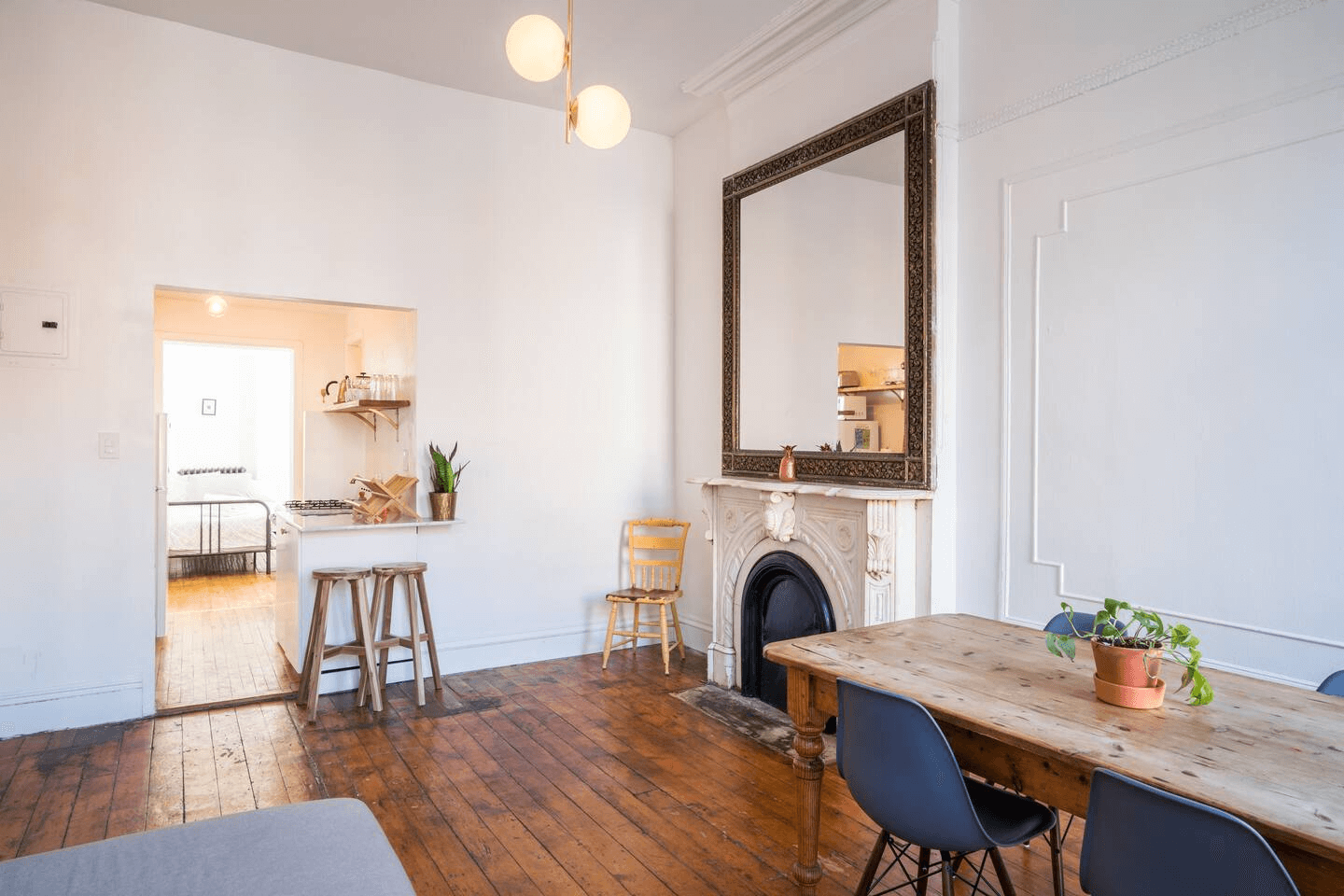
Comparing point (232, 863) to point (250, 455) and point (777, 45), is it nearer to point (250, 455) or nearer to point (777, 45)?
point (777, 45)

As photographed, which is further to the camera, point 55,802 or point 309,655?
point 309,655

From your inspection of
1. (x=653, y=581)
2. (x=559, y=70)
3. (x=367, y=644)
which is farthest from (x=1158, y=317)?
(x=367, y=644)

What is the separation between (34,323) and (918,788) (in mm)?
4387

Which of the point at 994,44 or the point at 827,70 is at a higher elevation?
the point at 827,70

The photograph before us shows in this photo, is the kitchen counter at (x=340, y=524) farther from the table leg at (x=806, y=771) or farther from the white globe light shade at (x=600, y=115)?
the table leg at (x=806, y=771)

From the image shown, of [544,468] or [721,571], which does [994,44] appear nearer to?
[721,571]

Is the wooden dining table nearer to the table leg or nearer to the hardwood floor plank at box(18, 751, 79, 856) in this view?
the table leg

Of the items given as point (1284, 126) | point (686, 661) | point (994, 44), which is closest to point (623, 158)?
point (994, 44)

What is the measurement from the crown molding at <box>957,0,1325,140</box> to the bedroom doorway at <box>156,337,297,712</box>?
15.3ft

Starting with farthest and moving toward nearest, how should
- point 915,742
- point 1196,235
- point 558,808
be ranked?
point 558,808 < point 1196,235 < point 915,742

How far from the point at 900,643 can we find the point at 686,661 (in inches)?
114

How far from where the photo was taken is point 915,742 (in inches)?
71.5

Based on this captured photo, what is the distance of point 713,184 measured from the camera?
5289mm

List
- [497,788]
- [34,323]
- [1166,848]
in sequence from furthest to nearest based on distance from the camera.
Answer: [34,323], [497,788], [1166,848]
